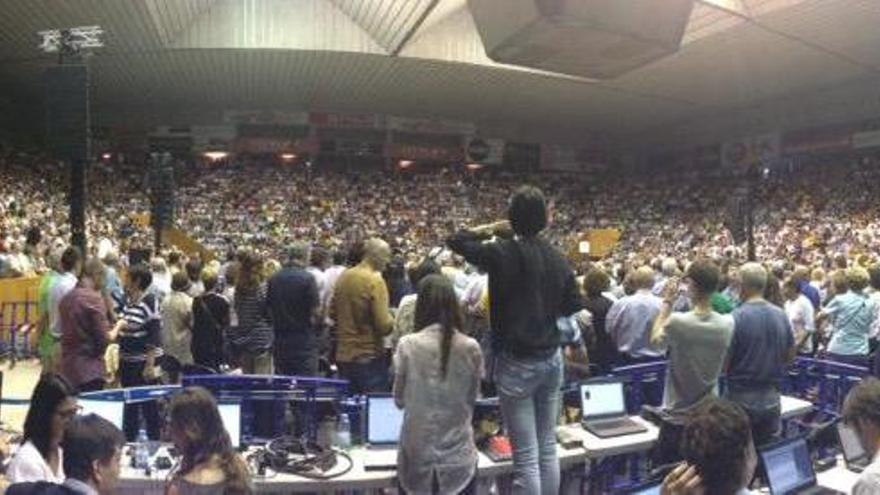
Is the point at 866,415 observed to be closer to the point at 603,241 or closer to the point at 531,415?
the point at 531,415

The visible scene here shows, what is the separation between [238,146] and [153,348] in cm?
2334

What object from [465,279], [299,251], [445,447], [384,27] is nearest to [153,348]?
[299,251]

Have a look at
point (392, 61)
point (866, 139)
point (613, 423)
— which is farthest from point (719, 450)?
point (866, 139)

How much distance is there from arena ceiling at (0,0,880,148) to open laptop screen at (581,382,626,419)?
1388 centimetres

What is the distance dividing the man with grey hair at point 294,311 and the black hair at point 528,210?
10.4ft

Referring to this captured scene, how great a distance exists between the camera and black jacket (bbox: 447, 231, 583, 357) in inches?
157

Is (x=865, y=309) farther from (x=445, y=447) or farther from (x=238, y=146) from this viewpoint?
(x=238, y=146)

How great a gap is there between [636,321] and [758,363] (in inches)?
74.9

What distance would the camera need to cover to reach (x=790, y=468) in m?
3.60

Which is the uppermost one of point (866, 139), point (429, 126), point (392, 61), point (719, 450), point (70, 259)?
point (392, 61)

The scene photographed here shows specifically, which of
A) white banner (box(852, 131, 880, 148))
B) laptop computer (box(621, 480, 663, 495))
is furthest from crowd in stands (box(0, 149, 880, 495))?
white banner (box(852, 131, 880, 148))

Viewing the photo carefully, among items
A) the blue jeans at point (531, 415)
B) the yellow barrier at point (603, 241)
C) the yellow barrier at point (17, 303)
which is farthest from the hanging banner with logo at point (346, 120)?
the blue jeans at point (531, 415)

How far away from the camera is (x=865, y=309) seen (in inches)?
305

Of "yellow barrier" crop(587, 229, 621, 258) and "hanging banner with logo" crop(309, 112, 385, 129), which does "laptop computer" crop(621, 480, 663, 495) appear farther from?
"hanging banner with logo" crop(309, 112, 385, 129)
